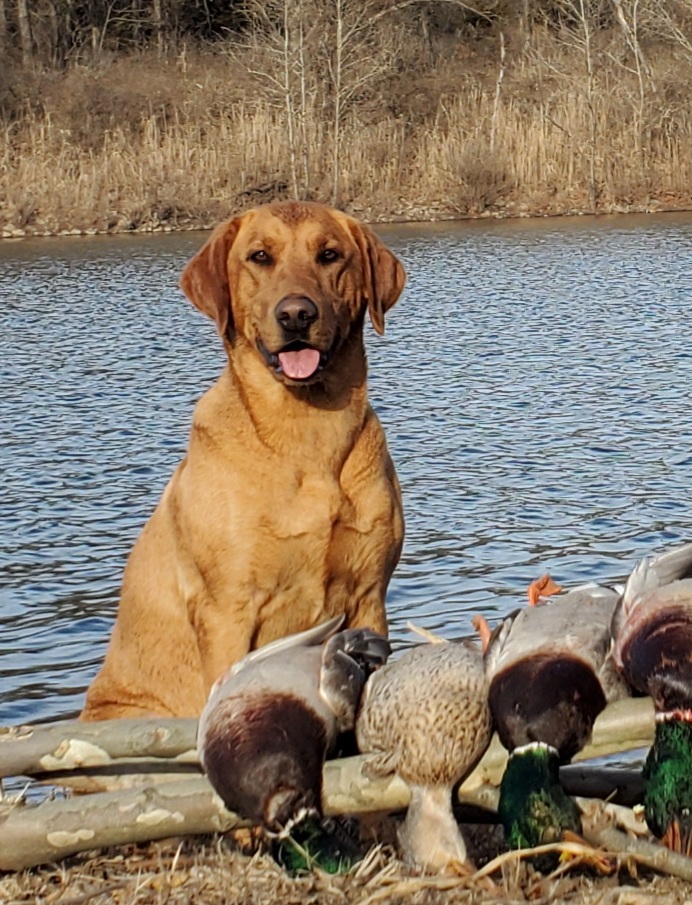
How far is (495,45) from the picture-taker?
162 feet

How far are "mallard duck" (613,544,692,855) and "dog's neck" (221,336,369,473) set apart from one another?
1.48 m

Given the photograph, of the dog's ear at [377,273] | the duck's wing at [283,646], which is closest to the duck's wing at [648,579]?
the duck's wing at [283,646]

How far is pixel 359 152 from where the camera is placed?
3512 cm

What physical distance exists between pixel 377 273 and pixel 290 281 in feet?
1.33

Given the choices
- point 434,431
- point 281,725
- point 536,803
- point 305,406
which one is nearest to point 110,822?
point 281,725

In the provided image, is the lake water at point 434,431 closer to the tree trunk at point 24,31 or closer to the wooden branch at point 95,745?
the wooden branch at point 95,745

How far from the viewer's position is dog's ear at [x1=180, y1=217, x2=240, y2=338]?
5191 mm

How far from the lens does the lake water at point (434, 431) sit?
327 inches

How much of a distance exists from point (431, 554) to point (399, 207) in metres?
25.6

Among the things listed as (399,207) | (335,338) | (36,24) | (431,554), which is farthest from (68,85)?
(335,338)

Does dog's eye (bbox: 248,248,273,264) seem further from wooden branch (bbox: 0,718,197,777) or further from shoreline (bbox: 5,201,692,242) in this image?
shoreline (bbox: 5,201,692,242)

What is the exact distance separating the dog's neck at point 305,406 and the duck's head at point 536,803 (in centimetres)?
171

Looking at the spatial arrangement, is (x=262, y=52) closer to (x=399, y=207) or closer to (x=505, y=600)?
(x=399, y=207)

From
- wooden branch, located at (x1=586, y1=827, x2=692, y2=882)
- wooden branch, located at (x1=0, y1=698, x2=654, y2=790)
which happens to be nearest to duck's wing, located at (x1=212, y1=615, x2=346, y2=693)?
wooden branch, located at (x1=0, y1=698, x2=654, y2=790)
